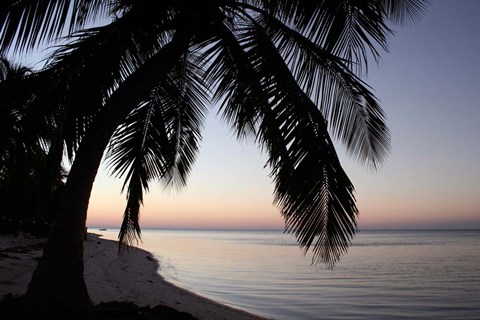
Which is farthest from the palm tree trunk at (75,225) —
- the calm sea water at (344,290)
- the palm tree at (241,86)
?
the calm sea water at (344,290)

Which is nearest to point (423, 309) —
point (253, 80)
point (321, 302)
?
point (321, 302)

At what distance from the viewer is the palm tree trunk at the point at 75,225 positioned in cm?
388

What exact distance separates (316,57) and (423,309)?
8.85 m

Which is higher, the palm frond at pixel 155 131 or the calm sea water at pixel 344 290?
the palm frond at pixel 155 131

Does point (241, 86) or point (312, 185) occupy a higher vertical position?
point (241, 86)

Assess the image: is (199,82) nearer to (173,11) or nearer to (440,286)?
(173,11)

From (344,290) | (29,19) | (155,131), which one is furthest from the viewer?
(344,290)

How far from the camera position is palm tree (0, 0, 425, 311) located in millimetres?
3746

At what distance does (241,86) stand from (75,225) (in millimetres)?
2179

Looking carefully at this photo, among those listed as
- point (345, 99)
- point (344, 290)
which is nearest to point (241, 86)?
point (345, 99)

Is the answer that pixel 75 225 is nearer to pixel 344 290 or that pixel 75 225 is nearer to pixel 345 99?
pixel 345 99

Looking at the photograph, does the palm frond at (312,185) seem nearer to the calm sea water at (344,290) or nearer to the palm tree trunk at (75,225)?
Result: the palm tree trunk at (75,225)

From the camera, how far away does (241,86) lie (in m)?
4.55

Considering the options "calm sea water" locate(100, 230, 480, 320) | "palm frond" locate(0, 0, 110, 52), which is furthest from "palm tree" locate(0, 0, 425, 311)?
"calm sea water" locate(100, 230, 480, 320)
